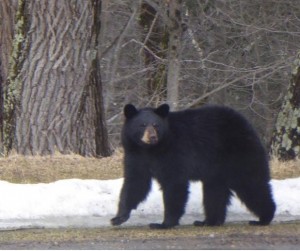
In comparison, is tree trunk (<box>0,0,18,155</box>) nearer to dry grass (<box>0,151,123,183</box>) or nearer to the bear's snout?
dry grass (<box>0,151,123,183</box>)

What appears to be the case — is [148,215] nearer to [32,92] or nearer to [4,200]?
[4,200]

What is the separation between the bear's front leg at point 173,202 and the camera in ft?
30.2

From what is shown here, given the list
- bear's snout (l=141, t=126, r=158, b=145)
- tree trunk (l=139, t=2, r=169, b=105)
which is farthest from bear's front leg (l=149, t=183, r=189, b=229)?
tree trunk (l=139, t=2, r=169, b=105)

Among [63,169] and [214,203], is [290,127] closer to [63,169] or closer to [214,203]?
[63,169]

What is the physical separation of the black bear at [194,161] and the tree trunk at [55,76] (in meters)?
4.34

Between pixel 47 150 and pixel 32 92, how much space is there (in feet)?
2.91

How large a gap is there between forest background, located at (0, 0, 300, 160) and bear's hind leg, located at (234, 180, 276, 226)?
468 centimetres

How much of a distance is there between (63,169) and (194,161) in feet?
9.01

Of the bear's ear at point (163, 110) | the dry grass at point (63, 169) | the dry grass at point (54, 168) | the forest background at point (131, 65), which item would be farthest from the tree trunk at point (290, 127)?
the bear's ear at point (163, 110)

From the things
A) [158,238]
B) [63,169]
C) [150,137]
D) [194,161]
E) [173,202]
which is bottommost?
[158,238]

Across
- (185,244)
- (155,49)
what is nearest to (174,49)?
(155,49)

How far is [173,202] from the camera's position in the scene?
922cm

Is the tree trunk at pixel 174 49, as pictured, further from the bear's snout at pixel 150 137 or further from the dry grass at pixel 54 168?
the bear's snout at pixel 150 137

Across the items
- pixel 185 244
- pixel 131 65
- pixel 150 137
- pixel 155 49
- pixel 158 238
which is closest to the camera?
pixel 185 244
